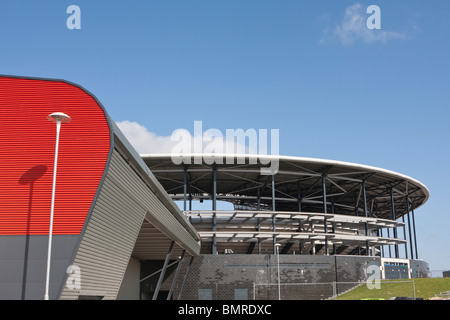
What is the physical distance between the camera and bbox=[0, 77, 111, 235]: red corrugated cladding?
16.0 m

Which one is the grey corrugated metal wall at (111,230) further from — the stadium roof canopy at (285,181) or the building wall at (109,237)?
the stadium roof canopy at (285,181)

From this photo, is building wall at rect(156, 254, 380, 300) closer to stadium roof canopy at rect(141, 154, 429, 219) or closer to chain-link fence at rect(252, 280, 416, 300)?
chain-link fence at rect(252, 280, 416, 300)

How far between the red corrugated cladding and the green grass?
32.1m

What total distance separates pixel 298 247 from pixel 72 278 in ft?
151

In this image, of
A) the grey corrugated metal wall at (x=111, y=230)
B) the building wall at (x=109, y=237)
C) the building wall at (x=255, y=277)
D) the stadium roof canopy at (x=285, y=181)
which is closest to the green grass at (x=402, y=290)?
the building wall at (x=255, y=277)

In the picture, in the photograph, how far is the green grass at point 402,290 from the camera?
4134 cm

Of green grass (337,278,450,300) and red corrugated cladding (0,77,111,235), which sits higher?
red corrugated cladding (0,77,111,235)

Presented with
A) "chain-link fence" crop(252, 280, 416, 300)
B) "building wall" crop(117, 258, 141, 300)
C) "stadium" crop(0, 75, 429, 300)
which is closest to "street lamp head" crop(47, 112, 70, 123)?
"stadium" crop(0, 75, 429, 300)

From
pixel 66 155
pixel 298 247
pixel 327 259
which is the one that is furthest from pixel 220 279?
pixel 66 155

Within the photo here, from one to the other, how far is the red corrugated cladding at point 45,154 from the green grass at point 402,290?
32091mm

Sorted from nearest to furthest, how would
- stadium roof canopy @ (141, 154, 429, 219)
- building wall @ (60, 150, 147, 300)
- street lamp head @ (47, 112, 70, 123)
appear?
street lamp head @ (47, 112, 70, 123), building wall @ (60, 150, 147, 300), stadium roof canopy @ (141, 154, 429, 219)

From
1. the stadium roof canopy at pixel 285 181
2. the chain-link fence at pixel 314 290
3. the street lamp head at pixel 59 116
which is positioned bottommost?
the chain-link fence at pixel 314 290
